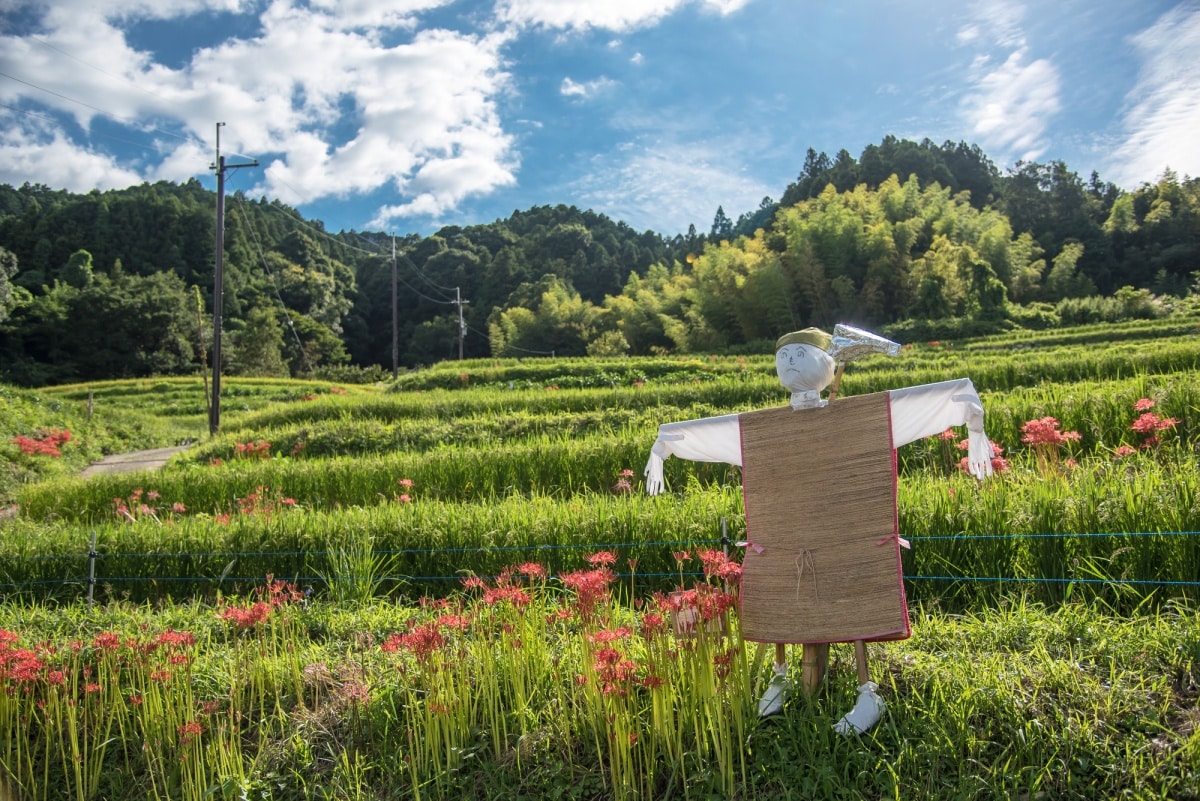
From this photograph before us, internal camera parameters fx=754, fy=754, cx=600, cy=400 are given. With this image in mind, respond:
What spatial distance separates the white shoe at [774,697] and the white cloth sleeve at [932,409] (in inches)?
40.8

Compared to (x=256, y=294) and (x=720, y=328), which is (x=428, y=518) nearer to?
(x=720, y=328)

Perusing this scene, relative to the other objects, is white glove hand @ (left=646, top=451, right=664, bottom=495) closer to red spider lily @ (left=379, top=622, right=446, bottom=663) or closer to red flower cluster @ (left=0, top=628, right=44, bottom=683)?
red spider lily @ (left=379, top=622, right=446, bottom=663)

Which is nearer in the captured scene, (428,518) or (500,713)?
(500,713)

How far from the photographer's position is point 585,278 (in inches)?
2197

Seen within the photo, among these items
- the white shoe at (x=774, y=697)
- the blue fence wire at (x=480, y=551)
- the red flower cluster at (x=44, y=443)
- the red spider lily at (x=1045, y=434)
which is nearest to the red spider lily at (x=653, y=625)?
the white shoe at (x=774, y=697)

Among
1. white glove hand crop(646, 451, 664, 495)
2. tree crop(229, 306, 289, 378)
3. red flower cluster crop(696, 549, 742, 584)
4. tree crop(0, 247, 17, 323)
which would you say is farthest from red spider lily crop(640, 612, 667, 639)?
tree crop(229, 306, 289, 378)

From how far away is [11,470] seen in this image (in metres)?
12.0

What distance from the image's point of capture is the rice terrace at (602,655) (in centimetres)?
274

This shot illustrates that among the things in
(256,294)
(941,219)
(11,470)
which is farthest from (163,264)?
(941,219)

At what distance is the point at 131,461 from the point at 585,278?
4272 cm

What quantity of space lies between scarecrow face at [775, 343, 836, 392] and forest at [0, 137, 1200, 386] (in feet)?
81.6

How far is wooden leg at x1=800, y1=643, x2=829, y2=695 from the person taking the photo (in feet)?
9.82

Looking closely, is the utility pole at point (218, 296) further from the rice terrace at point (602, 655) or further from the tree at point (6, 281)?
the tree at point (6, 281)

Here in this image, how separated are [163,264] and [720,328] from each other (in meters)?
32.2
